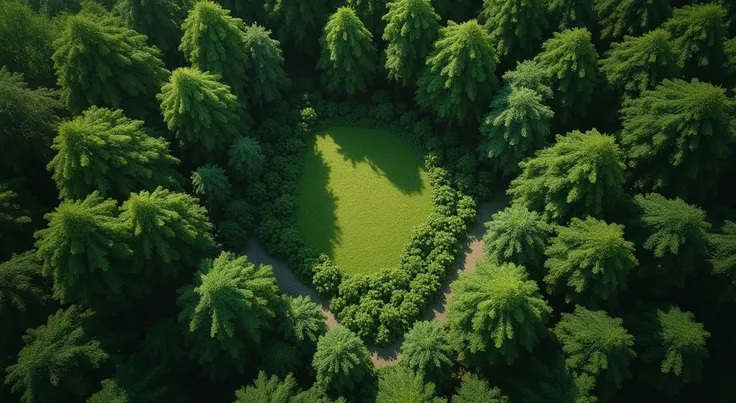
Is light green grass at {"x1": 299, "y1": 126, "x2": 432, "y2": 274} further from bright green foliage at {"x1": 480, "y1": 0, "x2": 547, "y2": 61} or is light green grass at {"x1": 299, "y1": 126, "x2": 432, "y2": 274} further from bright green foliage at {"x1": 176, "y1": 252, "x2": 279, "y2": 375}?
bright green foliage at {"x1": 480, "y1": 0, "x2": 547, "y2": 61}

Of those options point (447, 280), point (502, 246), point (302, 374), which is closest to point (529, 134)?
point (502, 246)

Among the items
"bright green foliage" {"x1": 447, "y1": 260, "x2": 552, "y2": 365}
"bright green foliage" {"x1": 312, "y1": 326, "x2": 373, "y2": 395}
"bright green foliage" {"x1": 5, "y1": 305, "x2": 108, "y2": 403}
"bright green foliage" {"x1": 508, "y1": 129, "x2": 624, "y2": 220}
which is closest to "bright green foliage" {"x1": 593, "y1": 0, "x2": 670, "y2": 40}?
"bright green foliage" {"x1": 508, "y1": 129, "x2": 624, "y2": 220}

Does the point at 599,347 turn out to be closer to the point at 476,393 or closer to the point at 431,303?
the point at 476,393

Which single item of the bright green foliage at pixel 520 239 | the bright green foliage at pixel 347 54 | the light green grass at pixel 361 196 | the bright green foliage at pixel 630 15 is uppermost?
the bright green foliage at pixel 630 15

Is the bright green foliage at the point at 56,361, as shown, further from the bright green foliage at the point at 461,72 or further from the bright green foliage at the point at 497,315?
the bright green foliage at the point at 461,72

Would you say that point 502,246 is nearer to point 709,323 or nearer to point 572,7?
point 709,323

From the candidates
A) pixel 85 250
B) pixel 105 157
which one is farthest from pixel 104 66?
pixel 85 250

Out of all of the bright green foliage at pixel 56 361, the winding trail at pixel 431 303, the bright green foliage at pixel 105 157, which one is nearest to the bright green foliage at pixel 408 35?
the winding trail at pixel 431 303
